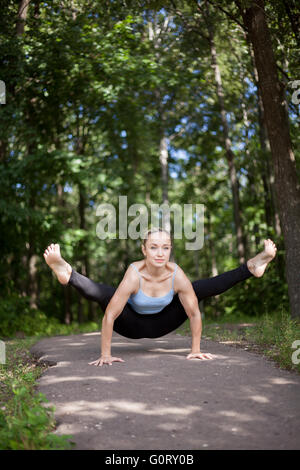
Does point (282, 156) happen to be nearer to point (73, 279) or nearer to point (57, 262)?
point (73, 279)

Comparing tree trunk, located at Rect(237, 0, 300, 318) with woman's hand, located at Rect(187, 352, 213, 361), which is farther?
tree trunk, located at Rect(237, 0, 300, 318)

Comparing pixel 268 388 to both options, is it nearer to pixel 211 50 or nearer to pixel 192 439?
pixel 192 439

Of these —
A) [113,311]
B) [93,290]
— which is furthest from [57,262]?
[113,311]

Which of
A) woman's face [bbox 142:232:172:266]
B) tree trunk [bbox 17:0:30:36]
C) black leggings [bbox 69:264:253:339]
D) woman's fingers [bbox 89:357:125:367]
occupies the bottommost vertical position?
woman's fingers [bbox 89:357:125:367]

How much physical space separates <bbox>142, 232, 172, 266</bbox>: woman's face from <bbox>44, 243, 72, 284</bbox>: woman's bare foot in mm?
942

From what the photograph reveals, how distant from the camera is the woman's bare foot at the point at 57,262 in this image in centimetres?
555

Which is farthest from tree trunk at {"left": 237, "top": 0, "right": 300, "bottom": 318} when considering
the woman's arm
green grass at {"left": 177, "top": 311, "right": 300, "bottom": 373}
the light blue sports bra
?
the light blue sports bra

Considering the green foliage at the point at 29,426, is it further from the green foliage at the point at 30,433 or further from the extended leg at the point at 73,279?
the extended leg at the point at 73,279

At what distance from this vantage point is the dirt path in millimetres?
3355

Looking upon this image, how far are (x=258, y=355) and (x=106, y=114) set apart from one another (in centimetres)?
1137

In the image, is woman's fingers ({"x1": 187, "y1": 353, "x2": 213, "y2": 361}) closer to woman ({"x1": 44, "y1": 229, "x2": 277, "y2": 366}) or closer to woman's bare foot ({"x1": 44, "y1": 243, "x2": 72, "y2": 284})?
woman ({"x1": 44, "y1": 229, "x2": 277, "y2": 366})

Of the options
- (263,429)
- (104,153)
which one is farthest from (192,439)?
(104,153)

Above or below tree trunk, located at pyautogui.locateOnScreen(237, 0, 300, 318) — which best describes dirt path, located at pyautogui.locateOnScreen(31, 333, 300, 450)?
below

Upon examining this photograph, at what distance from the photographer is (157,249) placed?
18.9 ft
